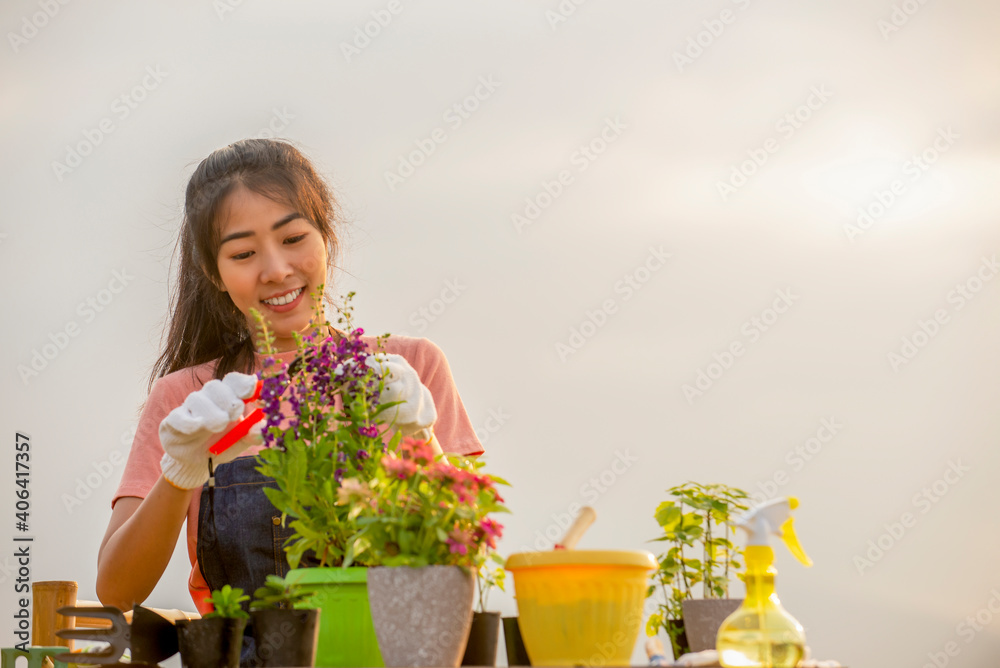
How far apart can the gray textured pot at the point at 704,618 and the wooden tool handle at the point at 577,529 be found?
7.0 inches

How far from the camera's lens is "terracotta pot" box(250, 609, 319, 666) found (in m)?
0.84

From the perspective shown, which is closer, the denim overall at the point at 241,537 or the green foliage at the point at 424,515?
the green foliage at the point at 424,515

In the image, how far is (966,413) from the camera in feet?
11.5

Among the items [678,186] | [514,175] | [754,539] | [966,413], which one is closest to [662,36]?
[678,186]

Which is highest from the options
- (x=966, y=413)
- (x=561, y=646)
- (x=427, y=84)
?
(x=427, y=84)

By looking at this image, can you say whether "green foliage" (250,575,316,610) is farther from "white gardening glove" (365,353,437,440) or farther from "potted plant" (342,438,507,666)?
"white gardening glove" (365,353,437,440)

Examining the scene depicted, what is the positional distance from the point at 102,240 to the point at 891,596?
2.99 meters

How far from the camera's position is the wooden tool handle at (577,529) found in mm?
926

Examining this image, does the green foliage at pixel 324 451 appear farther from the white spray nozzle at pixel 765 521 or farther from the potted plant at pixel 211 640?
the white spray nozzle at pixel 765 521

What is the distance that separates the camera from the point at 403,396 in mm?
1031

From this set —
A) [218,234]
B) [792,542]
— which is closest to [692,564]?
[792,542]

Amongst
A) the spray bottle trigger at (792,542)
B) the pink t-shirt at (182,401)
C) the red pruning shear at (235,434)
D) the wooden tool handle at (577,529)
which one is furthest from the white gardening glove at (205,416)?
the spray bottle trigger at (792,542)

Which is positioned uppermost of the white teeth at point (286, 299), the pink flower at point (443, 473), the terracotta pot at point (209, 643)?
the white teeth at point (286, 299)

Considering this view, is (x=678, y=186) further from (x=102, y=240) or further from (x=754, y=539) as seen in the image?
(x=754, y=539)
